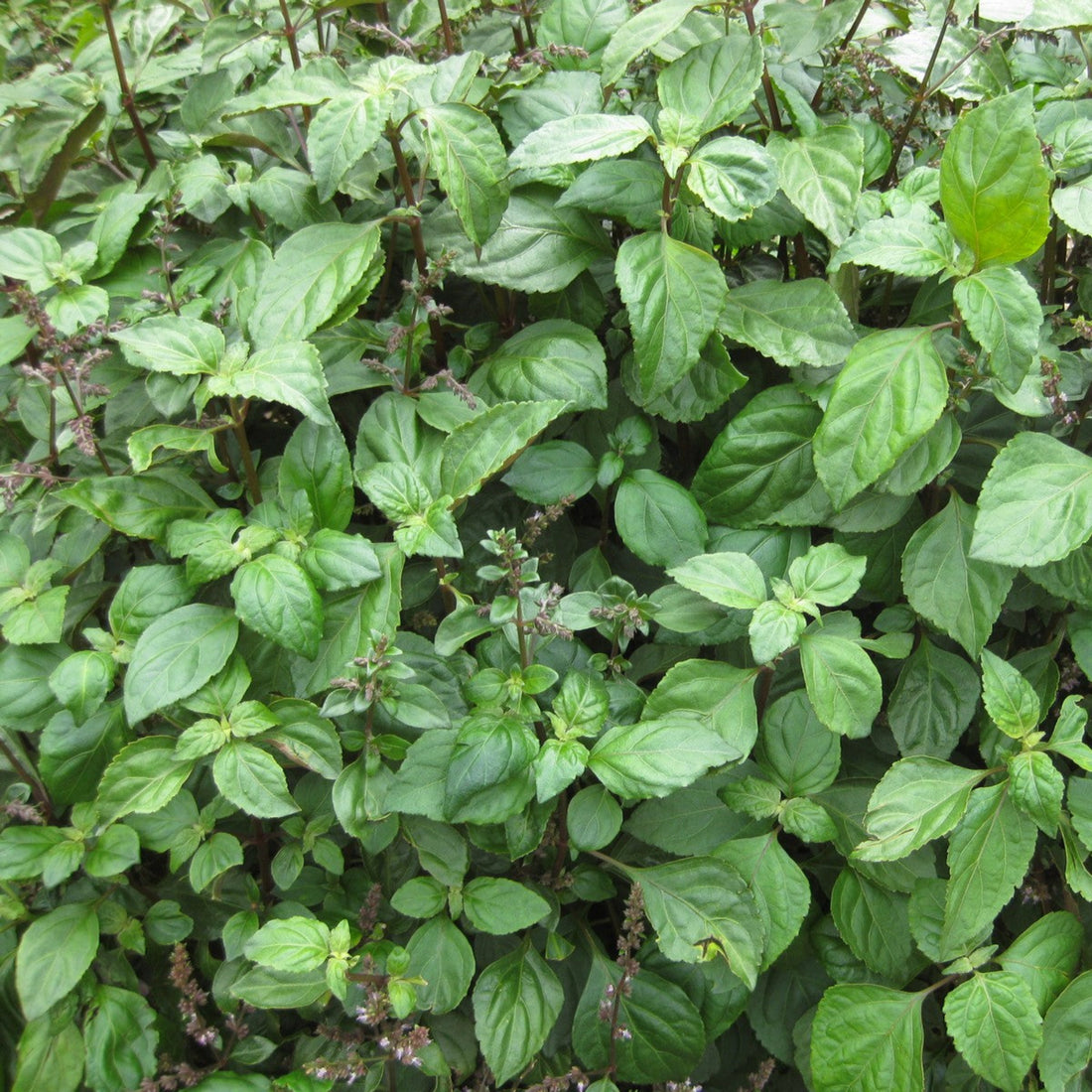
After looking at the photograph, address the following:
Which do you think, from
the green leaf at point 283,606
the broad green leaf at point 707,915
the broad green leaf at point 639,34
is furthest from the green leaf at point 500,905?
the broad green leaf at point 639,34

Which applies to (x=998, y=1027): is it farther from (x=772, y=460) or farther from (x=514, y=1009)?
(x=772, y=460)

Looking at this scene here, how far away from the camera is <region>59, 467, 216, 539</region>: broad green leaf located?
109cm

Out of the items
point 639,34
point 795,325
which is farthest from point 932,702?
point 639,34

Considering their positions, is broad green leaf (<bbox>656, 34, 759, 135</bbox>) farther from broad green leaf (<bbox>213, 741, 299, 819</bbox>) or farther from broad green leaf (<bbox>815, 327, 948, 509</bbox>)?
broad green leaf (<bbox>213, 741, 299, 819</bbox>)

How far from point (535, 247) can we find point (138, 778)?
2.55 ft

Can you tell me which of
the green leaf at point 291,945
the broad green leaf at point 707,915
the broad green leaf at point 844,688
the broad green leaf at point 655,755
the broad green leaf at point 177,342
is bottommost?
the broad green leaf at point 707,915

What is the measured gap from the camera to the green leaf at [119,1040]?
3.57 feet

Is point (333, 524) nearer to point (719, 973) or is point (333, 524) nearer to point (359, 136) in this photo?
point (359, 136)

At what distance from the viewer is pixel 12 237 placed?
3.88 feet

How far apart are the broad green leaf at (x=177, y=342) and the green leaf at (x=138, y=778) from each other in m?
0.42

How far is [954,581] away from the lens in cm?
107

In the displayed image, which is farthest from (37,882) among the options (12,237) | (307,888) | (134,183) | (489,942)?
(134,183)

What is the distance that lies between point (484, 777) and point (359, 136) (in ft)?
2.34

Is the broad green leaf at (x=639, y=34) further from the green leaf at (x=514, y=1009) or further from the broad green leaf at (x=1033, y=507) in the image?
the green leaf at (x=514, y=1009)
